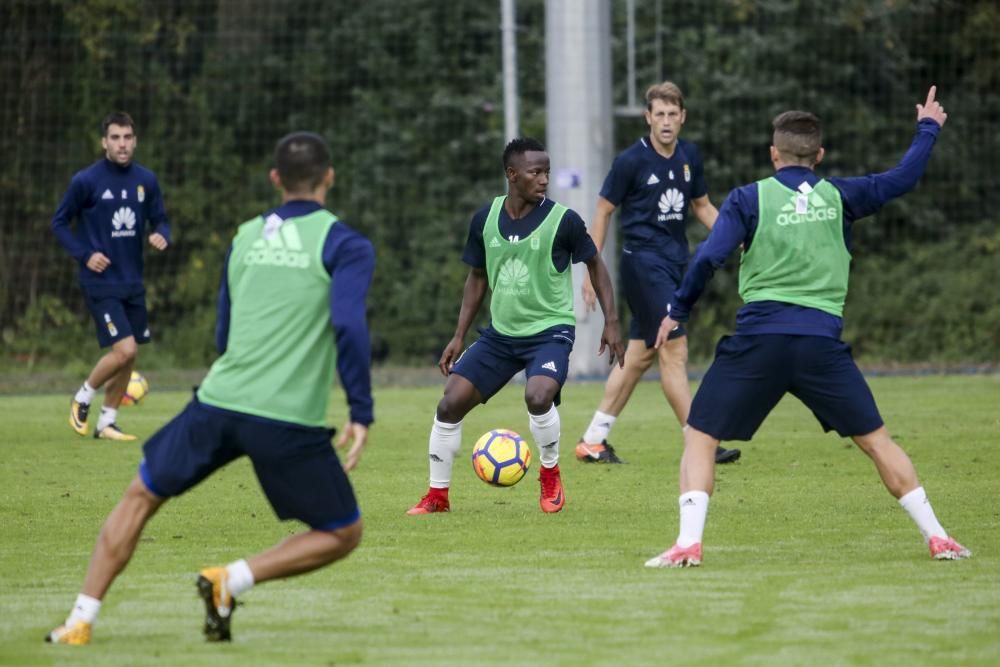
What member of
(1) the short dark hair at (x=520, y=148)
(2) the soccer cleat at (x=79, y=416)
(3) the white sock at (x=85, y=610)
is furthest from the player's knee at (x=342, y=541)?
(2) the soccer cleat at (x=79, y=416)

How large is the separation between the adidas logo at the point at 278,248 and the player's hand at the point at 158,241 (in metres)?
6.94

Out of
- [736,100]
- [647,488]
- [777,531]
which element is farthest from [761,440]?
[736,100]

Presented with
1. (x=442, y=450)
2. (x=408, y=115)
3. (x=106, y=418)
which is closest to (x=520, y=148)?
(x=442, y=450)

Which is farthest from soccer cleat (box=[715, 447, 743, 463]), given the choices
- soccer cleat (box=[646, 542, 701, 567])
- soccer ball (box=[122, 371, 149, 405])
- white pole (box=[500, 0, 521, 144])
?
white pole (box=[500, 0, 521, 144])

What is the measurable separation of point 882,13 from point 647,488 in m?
15.8

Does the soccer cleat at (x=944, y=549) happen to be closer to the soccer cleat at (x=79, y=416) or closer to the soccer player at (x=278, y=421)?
the soccer player at (x=278, y=421)

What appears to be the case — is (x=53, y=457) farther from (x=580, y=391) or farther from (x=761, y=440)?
(x=580, y=391)

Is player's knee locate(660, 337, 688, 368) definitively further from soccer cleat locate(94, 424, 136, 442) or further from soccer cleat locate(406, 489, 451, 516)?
soccer cleat locate(94, 424, 136, 442)

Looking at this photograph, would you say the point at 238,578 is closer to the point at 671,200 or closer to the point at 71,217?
the point at 671,200

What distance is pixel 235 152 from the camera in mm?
25719

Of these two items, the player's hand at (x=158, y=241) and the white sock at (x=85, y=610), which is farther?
the player's hand at (x=158, y=241)

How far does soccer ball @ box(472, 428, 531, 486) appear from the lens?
959 centimetres

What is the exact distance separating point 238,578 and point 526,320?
148 inches

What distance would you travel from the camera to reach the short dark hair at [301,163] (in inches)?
242
